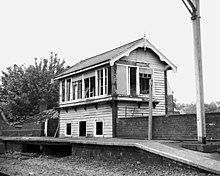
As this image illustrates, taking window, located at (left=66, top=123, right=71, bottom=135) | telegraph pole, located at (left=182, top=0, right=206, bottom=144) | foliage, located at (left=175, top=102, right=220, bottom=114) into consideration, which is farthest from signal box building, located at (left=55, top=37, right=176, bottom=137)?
foliage, located at (left=175, top=102, right=220, bottom=114)

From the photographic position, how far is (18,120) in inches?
1350

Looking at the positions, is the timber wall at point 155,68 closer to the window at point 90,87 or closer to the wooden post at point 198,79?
the window at point 90,87

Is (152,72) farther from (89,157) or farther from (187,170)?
(187,170)

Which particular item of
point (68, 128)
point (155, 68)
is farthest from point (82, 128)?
point (155, 68)

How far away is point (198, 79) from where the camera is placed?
10.6 metres

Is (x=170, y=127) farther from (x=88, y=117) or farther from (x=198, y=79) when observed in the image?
(x=88, y=117)

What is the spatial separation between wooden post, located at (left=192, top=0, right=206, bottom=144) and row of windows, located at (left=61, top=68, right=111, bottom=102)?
7.41 m

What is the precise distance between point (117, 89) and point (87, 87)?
4.35 meters

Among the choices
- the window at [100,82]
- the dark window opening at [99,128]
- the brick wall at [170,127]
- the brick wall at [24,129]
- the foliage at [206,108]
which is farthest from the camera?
the foliage at [206,108]

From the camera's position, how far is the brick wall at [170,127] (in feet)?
37.4

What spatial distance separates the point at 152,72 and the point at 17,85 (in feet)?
72.0

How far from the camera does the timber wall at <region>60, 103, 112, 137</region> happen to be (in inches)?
674

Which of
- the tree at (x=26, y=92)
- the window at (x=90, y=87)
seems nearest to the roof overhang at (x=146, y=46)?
the window at (x=90, y=87)

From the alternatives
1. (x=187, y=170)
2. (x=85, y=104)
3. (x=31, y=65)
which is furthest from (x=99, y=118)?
(x=31, y=65)
